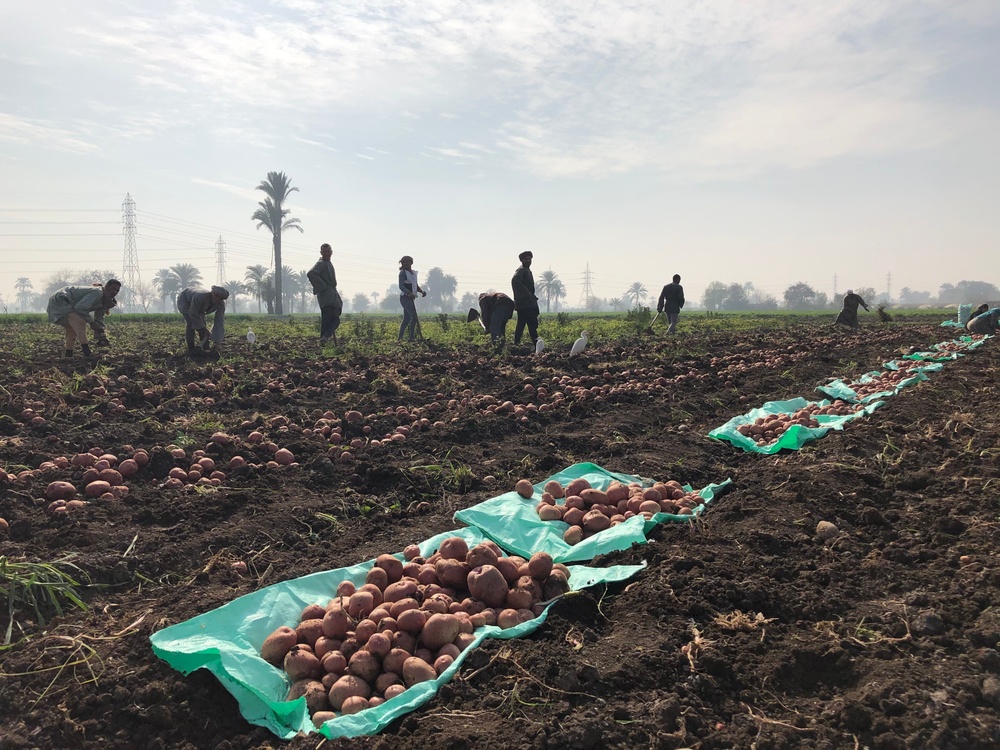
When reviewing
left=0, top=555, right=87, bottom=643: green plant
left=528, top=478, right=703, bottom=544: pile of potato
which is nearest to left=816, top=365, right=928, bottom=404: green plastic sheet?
left=528, top=478, right=703, bottom=544: pile of potato

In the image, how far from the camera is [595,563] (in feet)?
11.8

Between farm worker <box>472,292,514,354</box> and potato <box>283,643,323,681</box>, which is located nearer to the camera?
potato <box>283,643,323,681</box>

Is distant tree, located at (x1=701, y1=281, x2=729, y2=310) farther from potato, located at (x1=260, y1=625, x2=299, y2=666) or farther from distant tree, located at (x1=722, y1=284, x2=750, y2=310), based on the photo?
potato, located at (x1=260, y1=625, x2=299, y2=666)

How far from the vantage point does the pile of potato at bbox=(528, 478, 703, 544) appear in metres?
4.18

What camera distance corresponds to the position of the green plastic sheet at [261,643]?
97.2 inches

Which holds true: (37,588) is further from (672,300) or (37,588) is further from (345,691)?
(672,300)

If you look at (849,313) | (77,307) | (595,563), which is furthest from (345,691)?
(849,313)

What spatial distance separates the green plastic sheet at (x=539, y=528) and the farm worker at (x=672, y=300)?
489 inches

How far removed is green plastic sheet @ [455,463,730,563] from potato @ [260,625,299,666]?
1463 millimetres

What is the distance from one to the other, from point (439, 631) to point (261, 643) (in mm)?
872

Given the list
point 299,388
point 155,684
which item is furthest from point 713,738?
point 299,388

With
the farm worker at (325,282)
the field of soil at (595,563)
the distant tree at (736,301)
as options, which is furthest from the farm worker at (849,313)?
the distant tree at (736,301)

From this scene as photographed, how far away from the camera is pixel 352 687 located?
2627mm

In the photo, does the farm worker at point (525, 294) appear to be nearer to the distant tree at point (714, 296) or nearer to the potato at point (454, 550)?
the potato at point (454, 550)
